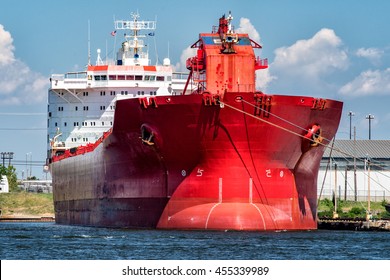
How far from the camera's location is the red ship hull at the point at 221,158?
152 ft

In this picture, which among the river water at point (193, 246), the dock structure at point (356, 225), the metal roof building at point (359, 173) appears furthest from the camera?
the metal roof building at point (359, 173)

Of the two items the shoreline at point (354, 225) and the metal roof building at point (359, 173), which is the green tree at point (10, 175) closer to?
the metal roof building at point (359, 173)

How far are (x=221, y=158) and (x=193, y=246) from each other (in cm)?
803

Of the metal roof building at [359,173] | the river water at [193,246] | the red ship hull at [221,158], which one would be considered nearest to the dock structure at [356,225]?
the red ship hull at [221,158]

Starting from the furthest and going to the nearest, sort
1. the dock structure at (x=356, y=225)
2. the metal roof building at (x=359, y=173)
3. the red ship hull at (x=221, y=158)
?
the metal roof building at (x=359, y=173)
the dock structure at (x=356, y=225)
the red ship hull at (x=221, y=158)

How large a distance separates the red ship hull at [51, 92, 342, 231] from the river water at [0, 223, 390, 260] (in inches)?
47.9

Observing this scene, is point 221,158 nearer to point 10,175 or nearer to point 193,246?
point 193,246

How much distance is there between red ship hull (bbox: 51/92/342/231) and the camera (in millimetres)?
46219

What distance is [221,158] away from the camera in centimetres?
4672

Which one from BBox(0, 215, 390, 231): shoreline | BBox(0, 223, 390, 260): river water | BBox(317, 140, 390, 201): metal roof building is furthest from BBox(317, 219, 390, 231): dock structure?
BBox(317, 140, 390, 201): metal roof building

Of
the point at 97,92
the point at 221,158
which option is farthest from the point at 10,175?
the point at 221,158

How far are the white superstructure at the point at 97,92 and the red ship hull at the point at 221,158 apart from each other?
49.0ft

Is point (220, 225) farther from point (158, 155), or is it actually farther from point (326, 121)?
point (326, 121)

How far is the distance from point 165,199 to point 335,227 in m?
13.7
